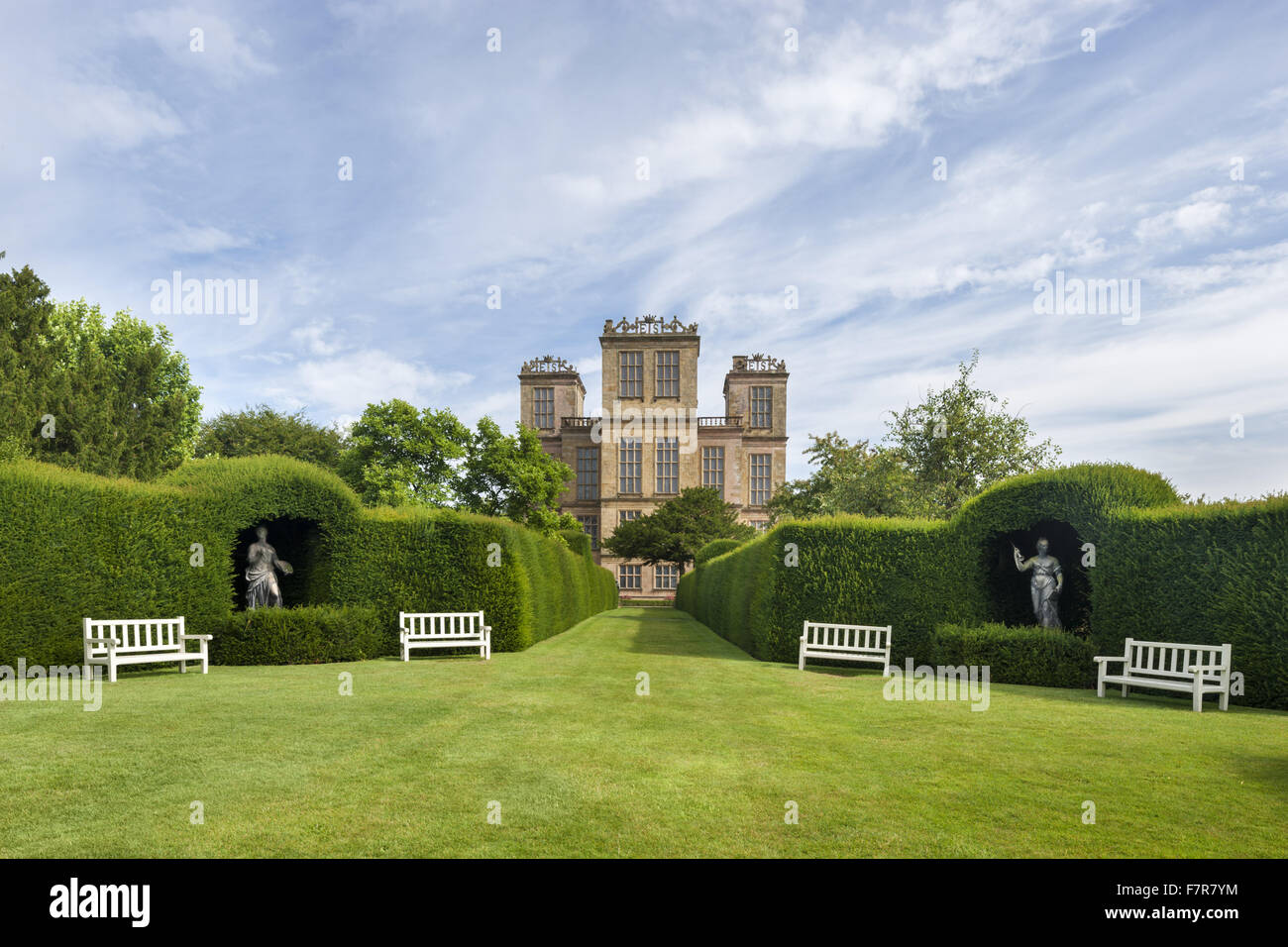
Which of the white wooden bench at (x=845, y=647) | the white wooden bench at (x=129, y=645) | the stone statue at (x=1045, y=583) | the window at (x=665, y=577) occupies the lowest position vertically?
the window at (x=665, y=577)

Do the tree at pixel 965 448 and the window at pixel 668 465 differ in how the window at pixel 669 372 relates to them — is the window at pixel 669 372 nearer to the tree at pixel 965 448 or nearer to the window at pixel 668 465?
the window at pixel 668 465

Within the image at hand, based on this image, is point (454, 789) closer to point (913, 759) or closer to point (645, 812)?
point (645, 812)

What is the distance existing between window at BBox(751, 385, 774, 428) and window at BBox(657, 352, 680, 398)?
27.4 feet

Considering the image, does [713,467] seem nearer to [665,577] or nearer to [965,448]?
[665,577]

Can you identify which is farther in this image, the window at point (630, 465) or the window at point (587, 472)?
the window at point (587, 472)

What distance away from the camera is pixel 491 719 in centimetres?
734

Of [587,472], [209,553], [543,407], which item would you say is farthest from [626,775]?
[543,407]

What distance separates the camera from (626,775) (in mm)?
5168

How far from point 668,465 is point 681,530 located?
11966 millimetres

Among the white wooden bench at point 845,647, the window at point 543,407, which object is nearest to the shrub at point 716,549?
the white wooden bench at point 845,647

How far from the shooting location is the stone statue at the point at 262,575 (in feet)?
44.2

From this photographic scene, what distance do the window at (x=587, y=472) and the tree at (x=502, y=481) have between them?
15376mm
